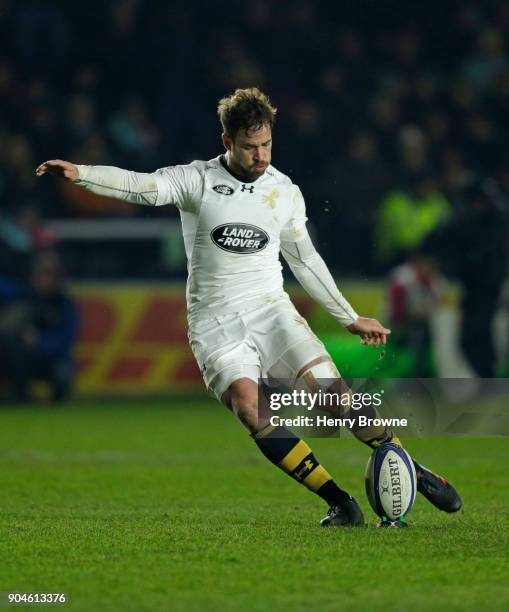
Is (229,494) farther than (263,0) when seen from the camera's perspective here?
No

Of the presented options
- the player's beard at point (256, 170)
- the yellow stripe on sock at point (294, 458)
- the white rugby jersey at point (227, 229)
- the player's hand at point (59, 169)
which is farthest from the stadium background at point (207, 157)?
the player's hand at point (59, 169)

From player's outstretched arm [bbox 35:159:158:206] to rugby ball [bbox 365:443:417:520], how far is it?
1.48 m

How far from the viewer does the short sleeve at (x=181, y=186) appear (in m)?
5.97

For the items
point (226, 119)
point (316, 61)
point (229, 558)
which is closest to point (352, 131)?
point (316, 61)

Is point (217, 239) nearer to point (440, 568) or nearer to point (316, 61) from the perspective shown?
point (440, 568)

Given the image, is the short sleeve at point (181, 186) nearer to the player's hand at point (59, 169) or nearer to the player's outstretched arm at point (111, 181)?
the player's outstretched arm at point (111, 181)

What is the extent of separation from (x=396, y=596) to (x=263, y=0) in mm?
13457

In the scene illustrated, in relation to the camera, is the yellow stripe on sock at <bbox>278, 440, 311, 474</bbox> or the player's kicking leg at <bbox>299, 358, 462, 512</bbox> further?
the player's kicking leg at <bbox>299, 358, 462, 512</bbox>

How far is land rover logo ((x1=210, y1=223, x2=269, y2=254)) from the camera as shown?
6070 millimetres

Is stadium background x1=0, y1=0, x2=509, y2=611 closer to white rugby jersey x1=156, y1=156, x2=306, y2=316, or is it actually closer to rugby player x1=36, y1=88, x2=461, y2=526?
rugby player x1=36, y1=88, x2=461, y2=526

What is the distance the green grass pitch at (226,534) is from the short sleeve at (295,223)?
129 cm

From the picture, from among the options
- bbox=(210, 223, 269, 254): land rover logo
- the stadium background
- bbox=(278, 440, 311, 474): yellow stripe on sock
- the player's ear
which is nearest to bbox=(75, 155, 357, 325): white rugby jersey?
bbox=(210, 223, 269, 254): land rover logo

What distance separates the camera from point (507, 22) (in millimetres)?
17812

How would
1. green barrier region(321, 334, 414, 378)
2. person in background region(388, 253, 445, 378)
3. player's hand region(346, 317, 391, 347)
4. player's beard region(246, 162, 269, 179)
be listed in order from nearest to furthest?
player's beard region(246, 162, 269, 179), player's hand region(346, 317, 391, 347), green barrier region(321, 334, 414, 378), person in background region(388, 253, 445, 378)
